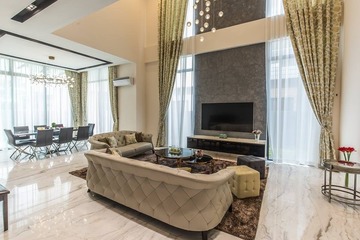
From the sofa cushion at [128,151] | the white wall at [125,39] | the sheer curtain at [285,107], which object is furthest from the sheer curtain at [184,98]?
the sheer curtain at [285,107]

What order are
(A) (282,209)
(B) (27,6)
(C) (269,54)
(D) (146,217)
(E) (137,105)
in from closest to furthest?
(D) (146,217) → (A) (282,209) → (B) (27,6) → (C) (269,54) → (E) (137,105)

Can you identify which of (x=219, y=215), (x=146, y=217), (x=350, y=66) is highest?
(x=350, y=66)

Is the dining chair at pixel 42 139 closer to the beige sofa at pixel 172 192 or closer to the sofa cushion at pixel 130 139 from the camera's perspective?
the sofa cushion at pixel 130 139

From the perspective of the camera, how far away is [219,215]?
2180mm

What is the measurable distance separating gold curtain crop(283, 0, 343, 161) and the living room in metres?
0.20

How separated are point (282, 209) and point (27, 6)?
5606 millimetres

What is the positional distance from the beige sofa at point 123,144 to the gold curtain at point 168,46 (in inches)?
47.3

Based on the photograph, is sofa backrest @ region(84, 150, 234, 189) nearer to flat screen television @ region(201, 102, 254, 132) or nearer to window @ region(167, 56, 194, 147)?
flat screen television @ region(201, 102, 254, 132)

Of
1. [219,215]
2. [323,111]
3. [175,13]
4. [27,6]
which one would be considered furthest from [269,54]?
[27,6]

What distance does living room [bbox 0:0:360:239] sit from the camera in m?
2.30

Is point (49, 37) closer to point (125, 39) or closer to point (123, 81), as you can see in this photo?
point (125, 39)

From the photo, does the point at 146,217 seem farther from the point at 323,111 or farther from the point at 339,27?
the point at 339,27

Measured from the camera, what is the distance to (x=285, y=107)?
4949mm

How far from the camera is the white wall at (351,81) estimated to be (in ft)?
12.0
